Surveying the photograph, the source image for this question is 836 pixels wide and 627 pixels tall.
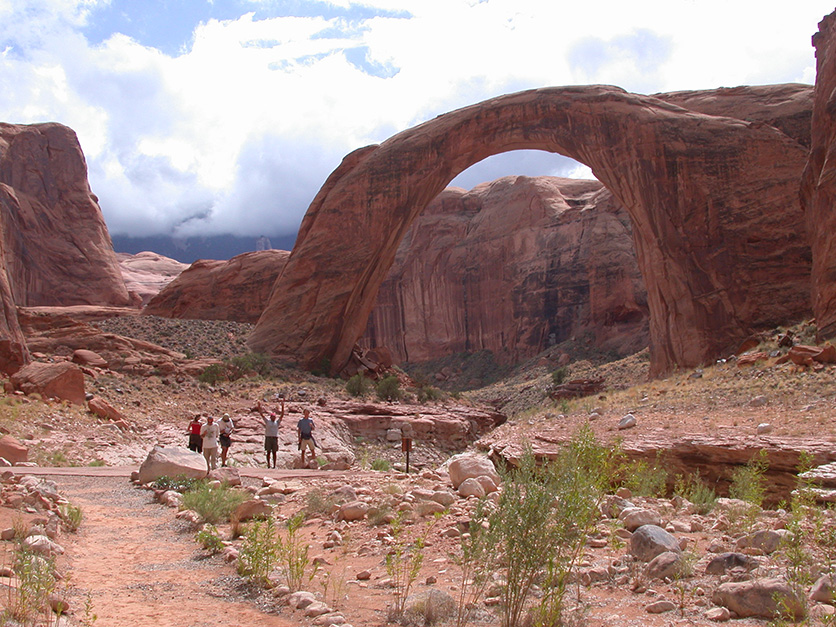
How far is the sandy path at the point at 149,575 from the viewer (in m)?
3.54

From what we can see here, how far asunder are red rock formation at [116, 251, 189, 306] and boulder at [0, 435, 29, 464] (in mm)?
51228

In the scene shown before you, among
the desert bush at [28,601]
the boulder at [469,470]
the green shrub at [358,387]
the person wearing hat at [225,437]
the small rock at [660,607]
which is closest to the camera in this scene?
the desert bush at [28,601]

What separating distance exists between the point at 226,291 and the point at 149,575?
108ft

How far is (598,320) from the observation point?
35875 millimetres

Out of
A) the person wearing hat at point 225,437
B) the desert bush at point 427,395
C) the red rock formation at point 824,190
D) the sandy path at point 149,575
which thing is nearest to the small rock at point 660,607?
the sandy path at point 149,575

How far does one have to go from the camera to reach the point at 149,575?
14.5 ft

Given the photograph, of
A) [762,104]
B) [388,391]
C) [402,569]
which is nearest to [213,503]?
[402,569]

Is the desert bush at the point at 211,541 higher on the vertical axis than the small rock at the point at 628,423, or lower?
higher

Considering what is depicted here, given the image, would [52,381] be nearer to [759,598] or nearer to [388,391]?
[388,391]

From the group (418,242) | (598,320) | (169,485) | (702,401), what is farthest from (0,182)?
(702,401)

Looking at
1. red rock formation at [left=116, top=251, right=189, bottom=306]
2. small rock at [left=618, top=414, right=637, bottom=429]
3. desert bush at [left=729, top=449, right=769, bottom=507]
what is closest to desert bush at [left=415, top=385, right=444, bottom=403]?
small rock at [left=618, top=414, right=637, bottom=429]

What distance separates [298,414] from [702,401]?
966cm

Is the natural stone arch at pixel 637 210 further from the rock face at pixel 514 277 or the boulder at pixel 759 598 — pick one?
the boulder at pixel 759 598

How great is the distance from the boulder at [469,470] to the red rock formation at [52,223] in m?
38.6
